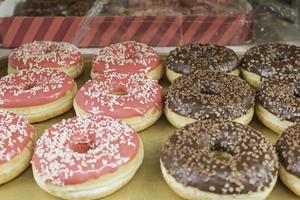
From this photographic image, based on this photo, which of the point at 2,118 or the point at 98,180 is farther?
the point at 2,118

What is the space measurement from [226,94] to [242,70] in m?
0.45

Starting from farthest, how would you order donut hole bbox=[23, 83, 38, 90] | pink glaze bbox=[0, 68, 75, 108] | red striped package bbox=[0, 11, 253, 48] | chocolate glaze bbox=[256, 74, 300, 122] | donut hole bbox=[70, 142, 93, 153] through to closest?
red striped package bbox=[0, 11, 253, 48], donut hole bbox=[23, 83, 38, 90], pink glaze bbox=[0, 68, 75, 108], chocolate glaze bbox=[256, 74, 300, 122], donut hole bbox=[70, 142, 93, 153]

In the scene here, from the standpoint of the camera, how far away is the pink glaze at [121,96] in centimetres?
219

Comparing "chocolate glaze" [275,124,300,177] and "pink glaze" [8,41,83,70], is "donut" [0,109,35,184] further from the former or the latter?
"chocolate glaze" [275,124,300,177]

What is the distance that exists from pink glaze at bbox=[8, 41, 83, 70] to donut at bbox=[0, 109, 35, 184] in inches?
23.7

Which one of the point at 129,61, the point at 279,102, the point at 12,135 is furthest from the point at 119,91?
the point at 279,102

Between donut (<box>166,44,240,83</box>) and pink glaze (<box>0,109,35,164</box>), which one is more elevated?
pink glaze (<box>0,109,35,164</box>)

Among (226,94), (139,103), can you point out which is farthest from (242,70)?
(139,103)

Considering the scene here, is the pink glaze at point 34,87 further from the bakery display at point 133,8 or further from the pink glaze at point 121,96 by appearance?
the bakery display at point 133,8

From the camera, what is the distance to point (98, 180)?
5.81 feet

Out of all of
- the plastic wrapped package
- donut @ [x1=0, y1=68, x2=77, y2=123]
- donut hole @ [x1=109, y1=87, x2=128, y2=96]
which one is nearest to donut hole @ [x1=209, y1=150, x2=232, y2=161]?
donut hole @ [x1=109, y1=87, x2=128, y2=96]

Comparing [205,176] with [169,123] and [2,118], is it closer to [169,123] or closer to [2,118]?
[169,123]

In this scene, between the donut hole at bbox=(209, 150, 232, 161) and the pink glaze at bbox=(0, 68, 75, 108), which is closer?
the donut hole at bbox=(209, 150, 232, 161)

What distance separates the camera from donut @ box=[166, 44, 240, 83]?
252cm
